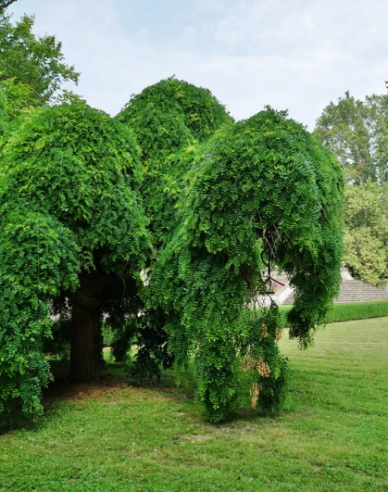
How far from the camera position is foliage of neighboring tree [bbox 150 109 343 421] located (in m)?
5.38

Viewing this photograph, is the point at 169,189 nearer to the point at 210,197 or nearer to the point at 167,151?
the point at 167,151

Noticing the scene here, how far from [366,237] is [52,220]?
30.7m

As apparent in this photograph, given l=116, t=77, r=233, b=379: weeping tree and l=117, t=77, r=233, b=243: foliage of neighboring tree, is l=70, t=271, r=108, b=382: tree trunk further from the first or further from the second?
l=117, t=77, r=233, b=243: foliage of neighboring tree

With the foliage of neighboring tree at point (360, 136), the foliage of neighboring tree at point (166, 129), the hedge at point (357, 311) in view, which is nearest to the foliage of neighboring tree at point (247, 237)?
the foliage of neighboring tree at point (166, 129)

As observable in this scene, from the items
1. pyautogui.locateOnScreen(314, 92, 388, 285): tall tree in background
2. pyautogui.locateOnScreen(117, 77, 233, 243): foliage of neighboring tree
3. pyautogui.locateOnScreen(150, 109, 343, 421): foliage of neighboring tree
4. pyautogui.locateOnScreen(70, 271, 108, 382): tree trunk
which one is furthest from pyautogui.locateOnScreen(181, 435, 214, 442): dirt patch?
pyautogui.locateOnScreen(314, 92, 388, 285): tall tree in background

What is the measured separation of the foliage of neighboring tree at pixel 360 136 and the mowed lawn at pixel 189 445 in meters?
35.9

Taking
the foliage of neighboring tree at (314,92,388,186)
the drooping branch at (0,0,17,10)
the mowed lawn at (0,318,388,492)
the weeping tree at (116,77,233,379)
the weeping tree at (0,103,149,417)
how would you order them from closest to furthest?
the mowed lawn at (0,318,388,492)
the weeping tree at (0,103,149,417)
the weeping tree at (116,77,233,379)
the drooping branch at (0,0,17,10)
the foliage of neighboring tree at (314,92,388,186)

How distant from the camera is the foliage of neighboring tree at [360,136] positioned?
136 feet

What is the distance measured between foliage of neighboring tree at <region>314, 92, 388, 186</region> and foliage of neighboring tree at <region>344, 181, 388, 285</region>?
5.90 meters

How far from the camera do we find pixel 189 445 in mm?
5227

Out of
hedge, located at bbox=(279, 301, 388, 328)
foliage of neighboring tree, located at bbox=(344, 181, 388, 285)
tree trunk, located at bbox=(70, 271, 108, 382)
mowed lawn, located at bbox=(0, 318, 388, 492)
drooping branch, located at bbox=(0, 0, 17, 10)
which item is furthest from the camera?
foliage of neighboring tree, located at bbox=(344, 181, 388, 285)

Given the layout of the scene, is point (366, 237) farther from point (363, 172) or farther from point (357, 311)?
point (363, 172)

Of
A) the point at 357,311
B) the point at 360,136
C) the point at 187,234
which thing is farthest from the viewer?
the point at 360,136

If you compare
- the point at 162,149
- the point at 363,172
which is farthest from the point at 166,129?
the point at 363,172
